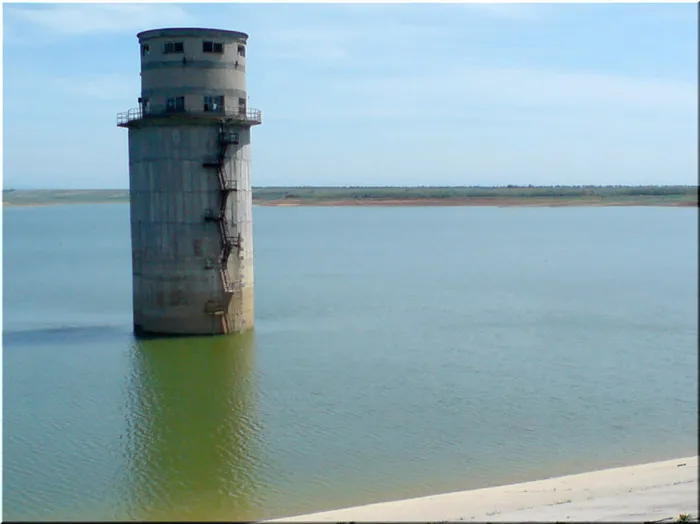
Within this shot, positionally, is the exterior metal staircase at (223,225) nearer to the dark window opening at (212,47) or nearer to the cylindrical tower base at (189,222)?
the cylindrical tower base at (189,222)

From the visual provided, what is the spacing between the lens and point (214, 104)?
39.1 m

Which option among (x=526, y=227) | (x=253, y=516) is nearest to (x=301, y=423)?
(x=253, y=516)

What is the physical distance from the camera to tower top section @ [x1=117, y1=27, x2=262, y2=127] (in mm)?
38594

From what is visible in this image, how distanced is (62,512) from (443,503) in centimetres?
875

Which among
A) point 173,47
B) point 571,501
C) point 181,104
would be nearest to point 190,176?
point 181,104

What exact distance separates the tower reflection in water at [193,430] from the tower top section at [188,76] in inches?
365

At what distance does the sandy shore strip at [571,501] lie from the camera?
18516 millimetres

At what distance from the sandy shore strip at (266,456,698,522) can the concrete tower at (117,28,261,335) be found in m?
19.3

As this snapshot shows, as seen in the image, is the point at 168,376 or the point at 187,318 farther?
the point at 187,318

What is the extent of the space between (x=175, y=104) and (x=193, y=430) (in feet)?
51.4

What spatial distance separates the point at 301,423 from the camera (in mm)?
28812

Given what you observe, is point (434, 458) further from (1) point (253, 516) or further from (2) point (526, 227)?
(2) point (526, 227)

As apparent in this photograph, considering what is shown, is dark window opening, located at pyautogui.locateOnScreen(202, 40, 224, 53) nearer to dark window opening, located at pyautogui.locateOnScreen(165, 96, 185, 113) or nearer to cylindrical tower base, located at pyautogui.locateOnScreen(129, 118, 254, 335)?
dark window opening, located at pyautogui.locateOnScreen(165, 96, 185, 113)

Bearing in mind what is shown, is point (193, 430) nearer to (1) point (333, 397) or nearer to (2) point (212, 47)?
(1) point (333, 397)
